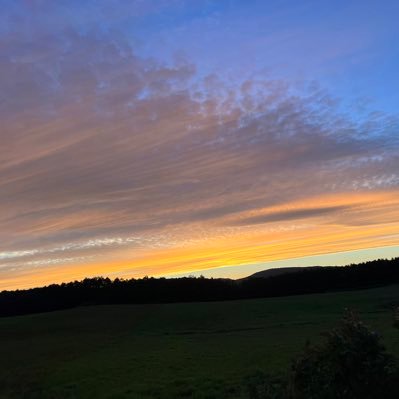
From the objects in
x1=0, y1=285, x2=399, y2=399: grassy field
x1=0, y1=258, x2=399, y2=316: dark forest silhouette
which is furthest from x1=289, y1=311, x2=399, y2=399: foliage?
x1=0, y1=258, x2=399, y2=316: dark forest silhouette

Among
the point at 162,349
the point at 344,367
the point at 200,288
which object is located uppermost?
the point at 200,288

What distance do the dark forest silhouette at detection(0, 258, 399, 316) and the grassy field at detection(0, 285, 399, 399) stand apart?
43.0m

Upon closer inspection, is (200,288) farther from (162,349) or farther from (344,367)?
(344,367)

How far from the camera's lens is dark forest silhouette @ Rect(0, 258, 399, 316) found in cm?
11625

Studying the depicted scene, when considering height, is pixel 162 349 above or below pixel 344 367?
below

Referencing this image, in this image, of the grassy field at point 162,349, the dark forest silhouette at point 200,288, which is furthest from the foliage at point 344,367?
the dark forest silhouette at point 200,288

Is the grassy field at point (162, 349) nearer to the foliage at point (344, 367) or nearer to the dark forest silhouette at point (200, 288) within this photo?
the foliage at point (344, 367)

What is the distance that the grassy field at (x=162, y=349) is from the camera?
2269 cm

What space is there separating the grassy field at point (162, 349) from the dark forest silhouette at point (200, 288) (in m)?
43.0

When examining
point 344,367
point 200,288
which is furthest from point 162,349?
point 200,288

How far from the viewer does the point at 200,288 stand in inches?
4867

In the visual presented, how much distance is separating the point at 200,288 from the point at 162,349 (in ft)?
287

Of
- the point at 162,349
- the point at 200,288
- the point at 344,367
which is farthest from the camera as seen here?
the point at 200,288

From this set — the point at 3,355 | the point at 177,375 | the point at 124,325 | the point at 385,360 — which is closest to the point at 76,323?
the point at 124,325
